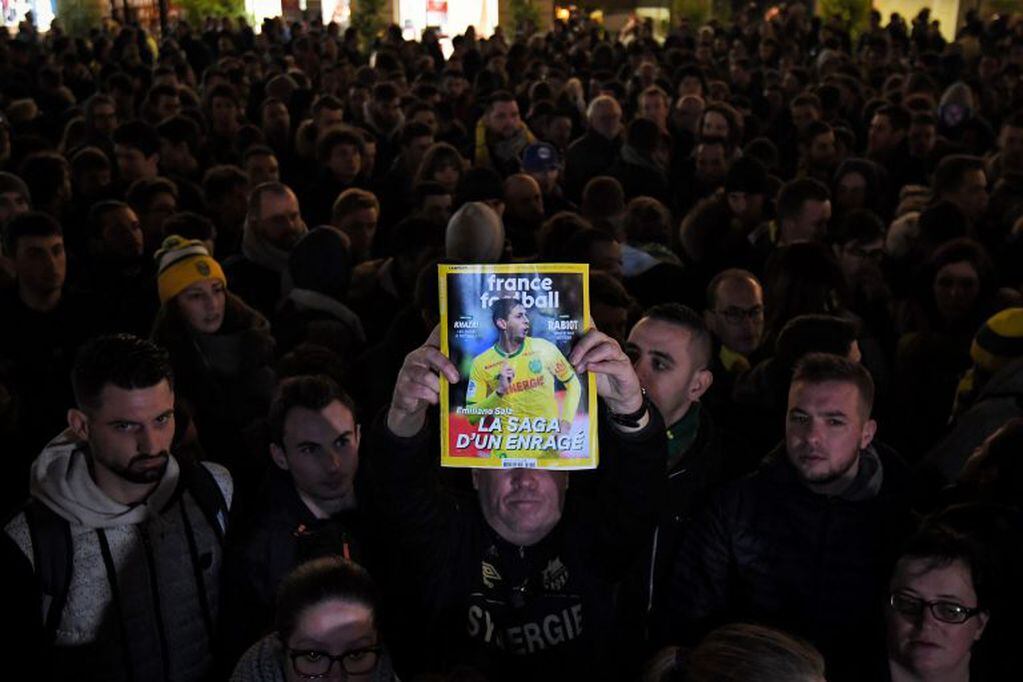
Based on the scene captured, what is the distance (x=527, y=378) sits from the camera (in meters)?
2.42

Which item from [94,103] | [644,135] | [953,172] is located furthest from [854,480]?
[94,103]

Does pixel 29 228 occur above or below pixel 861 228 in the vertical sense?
above

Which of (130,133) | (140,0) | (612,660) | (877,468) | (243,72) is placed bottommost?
(612,660)

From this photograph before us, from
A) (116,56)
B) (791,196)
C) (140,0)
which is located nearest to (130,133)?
(791,196)

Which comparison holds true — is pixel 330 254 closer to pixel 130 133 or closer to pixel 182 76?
pixel 130 133

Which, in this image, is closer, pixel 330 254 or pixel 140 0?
pixel 330 254

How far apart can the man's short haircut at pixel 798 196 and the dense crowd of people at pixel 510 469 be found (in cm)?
2

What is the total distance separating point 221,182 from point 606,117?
3.67 m

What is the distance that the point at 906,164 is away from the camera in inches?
358

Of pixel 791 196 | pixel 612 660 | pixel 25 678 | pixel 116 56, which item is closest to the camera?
pixel 25 678

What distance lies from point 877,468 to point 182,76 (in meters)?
12.6

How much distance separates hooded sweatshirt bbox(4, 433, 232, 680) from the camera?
9.55ft

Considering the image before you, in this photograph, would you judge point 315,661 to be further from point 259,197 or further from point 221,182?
point 221,182

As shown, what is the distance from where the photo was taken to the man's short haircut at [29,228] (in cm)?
512
